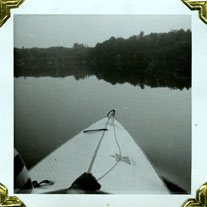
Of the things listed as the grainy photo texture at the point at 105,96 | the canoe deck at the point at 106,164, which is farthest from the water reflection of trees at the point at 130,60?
the canoe deck at the point at 106,164

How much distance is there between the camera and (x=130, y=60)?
76cm

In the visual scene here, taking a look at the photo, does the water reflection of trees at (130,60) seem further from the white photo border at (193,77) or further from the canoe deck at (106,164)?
the canoe deck at (106,164)

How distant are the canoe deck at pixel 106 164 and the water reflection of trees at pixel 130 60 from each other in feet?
0.53

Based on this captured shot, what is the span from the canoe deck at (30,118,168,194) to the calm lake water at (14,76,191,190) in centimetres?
2

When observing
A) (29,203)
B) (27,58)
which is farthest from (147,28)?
(29,203)

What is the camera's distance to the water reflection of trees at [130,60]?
30.0 inches

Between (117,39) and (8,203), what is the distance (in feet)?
2.06

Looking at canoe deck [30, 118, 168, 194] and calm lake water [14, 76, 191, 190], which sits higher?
calm lake water [14, 76, 191, 190]

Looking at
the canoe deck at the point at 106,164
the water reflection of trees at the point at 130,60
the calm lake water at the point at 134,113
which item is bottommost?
the canoe deck at the point at 106,164

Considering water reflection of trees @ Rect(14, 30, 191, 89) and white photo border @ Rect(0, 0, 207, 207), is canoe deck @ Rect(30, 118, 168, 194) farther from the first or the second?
water reflection of trees @ Rect(14, 30, 191, 89)

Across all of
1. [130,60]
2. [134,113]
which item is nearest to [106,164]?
[134,113]

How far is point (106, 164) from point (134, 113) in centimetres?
18

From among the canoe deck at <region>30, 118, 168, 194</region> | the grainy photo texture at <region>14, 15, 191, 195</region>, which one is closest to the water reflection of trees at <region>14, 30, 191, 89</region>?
the grainy photo texture at <region>14, 15, 191, 195</region>

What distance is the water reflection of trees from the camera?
76 centimetres
